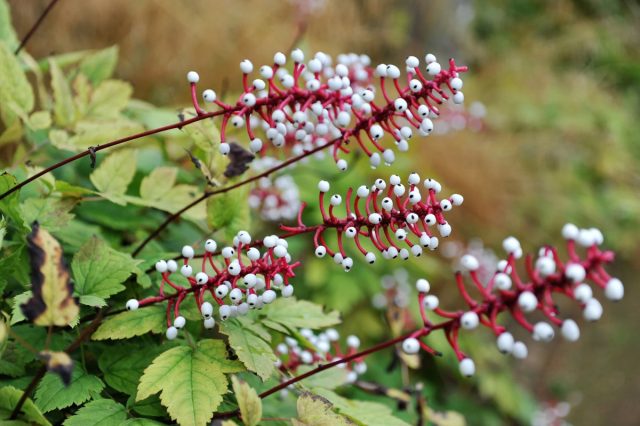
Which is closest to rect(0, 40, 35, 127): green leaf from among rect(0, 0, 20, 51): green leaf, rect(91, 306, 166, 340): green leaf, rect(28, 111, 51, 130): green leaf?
rect(28, 111, 51, 130): green leaf

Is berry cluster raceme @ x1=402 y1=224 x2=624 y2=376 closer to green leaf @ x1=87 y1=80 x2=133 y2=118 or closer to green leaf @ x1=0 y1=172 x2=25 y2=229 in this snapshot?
green leaf @ x1=0 y1=172 x2=25 y2=229

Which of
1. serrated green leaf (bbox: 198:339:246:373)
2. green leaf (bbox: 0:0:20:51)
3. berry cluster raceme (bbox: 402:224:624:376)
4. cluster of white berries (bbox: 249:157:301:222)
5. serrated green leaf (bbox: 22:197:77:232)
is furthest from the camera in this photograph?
cluster of white berries (bbox: 249:157:301:222)

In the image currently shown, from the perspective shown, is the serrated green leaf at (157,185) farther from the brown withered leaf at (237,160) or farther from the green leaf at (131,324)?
the green leaf at (131,324)

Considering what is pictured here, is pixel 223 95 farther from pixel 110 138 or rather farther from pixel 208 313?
pixel 208 313

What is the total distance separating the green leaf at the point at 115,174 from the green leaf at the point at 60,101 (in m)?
0.21

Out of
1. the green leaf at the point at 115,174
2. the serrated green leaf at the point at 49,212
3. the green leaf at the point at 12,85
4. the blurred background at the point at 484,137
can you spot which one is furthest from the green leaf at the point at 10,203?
the blurred background at the point at 484,137

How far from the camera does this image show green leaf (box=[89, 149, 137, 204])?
112cm

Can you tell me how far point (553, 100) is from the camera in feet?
19.7

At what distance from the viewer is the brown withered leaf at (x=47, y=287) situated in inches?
26.9

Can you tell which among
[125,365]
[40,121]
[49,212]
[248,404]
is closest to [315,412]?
[248,404]

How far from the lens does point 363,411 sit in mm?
1020

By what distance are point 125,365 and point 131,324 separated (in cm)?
9

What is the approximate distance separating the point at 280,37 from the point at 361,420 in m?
3.08

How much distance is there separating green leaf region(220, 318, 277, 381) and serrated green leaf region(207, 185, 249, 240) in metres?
0.24
